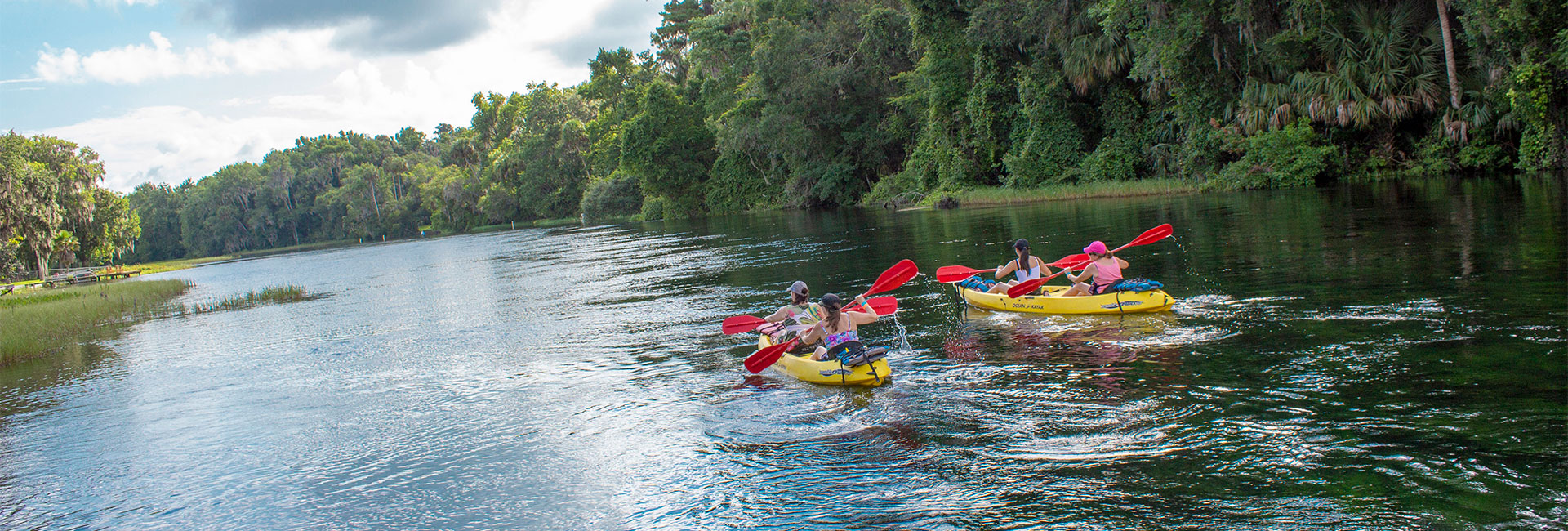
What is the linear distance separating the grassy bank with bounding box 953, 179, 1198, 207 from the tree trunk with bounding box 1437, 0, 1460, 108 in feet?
26.0

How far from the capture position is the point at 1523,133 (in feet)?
76.6

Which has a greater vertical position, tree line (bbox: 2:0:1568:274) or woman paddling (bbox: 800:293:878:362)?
tree line (bbox: 2:0:1568:274)

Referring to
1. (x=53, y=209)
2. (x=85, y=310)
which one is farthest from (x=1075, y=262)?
(x=53, y=209)

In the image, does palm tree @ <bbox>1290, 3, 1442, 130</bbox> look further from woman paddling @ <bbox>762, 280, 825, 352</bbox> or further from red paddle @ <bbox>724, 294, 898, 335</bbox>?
woman paddling @ <bbox>762, 280, 825, 352</bbox>

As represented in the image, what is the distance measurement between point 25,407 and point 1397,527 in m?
15.4

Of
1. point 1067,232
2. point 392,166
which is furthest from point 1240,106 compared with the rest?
point 392,166

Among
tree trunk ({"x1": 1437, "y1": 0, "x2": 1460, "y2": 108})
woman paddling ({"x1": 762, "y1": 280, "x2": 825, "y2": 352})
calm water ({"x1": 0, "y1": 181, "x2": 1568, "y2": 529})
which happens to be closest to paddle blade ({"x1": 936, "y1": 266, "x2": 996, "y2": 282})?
calm water ({"x1": 0, "y1": 181, "x2": 1568, "y2": 529})

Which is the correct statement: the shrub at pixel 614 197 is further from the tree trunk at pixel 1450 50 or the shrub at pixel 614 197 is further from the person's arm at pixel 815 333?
the person's arm at pixel 815 333

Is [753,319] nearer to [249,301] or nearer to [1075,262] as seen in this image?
[1075,262]

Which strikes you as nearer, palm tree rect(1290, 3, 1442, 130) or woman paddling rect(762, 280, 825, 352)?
woman paddling rect(762, 280, 825, 352)

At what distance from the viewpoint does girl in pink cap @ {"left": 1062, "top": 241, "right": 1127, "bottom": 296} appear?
37.2 feet

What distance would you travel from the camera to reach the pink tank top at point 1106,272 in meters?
11.4

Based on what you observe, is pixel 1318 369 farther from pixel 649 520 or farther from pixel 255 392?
pixel 255 392

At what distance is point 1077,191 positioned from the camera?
117 feet
